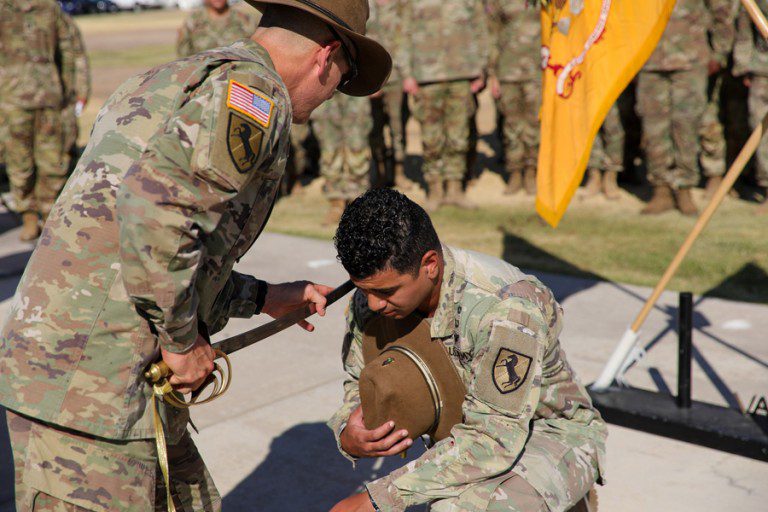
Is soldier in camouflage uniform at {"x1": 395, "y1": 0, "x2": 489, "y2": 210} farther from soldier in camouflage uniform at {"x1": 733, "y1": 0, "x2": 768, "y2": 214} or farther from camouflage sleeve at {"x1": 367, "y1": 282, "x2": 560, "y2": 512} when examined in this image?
camouflage sleeve at {"x1": 367, "y1": 282, "x2": 560, "y2": 512}

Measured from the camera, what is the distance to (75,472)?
2080 mm

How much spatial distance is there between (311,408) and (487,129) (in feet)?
30.9

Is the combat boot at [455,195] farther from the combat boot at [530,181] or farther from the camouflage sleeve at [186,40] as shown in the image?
A: the camouflage sleeve at [186,40]

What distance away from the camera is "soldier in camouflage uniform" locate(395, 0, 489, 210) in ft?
28.9

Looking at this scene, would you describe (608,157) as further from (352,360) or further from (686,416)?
(352,360)

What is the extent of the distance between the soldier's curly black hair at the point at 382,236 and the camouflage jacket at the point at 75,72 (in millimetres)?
6329

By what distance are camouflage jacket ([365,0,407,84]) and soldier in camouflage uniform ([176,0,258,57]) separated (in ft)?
A: 3.98

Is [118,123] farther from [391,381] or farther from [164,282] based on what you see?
[391,381]

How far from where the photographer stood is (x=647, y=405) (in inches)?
160

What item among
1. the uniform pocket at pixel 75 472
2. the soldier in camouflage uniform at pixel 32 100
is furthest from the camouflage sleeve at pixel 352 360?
the soldier in camouflage uniform at pixel 32 100

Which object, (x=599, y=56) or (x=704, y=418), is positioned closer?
(x=599, y=56)

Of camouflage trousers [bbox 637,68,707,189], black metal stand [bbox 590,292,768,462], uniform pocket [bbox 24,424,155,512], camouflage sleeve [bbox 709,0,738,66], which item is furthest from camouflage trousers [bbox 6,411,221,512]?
camouflage sleeve [bbox 709,0,738,66]

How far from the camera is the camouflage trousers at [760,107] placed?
7832 millimetres

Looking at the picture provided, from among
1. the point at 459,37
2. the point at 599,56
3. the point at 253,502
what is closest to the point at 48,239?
the point at 253,502
